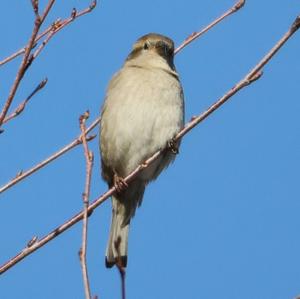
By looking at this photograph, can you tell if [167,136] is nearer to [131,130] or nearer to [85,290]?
[131,130]

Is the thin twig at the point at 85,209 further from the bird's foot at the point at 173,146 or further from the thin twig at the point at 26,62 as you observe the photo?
the bird's foot at the point at 173,146

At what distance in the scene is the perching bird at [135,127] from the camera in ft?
17.3

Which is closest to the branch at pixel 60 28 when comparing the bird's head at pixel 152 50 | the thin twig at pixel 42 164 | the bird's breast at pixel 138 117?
the thin twig at pixel 42 164

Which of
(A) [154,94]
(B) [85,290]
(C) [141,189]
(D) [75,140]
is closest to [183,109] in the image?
(A) [154,94]

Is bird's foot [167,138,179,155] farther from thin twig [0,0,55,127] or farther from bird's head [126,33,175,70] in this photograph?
thin twig [0,0,55,127]

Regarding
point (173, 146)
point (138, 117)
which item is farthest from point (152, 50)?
point (173, 146)

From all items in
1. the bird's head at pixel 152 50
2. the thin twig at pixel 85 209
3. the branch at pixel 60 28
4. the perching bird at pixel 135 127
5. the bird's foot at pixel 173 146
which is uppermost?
the bird's head at pixel 152 50

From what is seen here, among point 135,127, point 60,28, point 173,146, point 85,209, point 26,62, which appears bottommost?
point 85,209

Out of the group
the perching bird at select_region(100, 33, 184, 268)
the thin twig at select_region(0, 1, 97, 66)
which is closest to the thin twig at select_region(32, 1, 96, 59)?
the thin twig at select_region(0, 1, 97, 66)

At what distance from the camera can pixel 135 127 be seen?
209 inches

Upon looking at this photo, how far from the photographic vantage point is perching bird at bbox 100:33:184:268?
527 centimetres

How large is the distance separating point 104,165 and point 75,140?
7.65 feet

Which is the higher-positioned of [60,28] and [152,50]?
[152,50]

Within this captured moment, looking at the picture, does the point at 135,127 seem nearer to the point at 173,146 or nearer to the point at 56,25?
the point at 173,146
